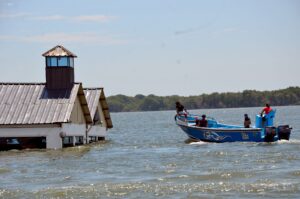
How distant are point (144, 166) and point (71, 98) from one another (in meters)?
12.2

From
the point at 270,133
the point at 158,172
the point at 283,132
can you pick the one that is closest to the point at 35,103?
the point at 270,133

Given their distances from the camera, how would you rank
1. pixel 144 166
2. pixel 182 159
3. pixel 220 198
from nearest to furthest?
pixel 220 198, pixel 144 166, pixel 182 159

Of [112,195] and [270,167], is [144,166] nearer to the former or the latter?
[270,167]

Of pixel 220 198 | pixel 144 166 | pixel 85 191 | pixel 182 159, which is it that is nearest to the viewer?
pixel 220 198

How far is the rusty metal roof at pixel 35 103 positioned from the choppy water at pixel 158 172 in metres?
1.71

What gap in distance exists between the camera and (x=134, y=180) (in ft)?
85.0

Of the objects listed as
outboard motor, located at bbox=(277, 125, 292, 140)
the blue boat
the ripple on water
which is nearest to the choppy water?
the ripple on water

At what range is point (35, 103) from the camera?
1626 inches

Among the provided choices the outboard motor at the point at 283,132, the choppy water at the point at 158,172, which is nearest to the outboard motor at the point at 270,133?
the outboard motor at the point at 283,132

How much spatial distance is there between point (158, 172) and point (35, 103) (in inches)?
585

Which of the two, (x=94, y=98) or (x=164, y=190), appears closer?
(x=164, y=190)

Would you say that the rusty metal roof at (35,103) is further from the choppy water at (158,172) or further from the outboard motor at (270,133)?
the outboard motor at (270,133)

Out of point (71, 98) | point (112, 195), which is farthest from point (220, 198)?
point (71, 98)

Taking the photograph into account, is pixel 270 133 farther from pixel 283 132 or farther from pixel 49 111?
pixel 49 111
